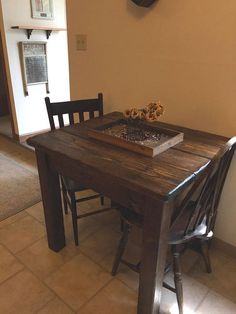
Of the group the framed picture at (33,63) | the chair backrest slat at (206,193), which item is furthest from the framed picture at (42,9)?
the chair backrest slat at (206,193)

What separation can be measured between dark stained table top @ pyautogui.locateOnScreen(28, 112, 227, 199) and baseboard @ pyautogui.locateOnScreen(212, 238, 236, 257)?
2.36 ft

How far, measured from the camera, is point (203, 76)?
1503 millimetres

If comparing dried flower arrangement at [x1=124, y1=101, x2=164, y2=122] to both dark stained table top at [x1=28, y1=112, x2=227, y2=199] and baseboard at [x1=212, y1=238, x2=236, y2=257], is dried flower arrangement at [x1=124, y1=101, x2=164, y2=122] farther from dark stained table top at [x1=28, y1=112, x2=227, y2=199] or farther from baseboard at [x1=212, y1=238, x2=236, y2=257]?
baseboard at [x1=212, y1=238, x2=236, y2=257]

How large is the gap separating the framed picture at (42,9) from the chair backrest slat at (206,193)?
2.85 m

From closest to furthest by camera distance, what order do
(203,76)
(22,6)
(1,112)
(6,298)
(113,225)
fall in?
(6,298)
(203,76)
(113,225)
(22,6)
(1,112)

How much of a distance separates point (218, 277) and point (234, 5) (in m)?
1.48

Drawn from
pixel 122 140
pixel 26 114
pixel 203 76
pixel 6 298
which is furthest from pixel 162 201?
pixel 26 114

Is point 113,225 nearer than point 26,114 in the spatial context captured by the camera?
Yes

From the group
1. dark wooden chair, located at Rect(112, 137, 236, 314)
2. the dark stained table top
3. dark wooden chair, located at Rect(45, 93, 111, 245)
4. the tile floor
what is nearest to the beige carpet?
the tile floor

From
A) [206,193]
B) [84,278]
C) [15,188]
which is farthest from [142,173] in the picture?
[15,188]

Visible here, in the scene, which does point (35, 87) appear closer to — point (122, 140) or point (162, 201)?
point (122, 140)

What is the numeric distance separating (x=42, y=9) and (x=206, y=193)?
301 cm

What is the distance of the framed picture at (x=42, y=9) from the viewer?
3004 millimetres

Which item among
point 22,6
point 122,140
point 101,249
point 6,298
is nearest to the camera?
point 122,140
